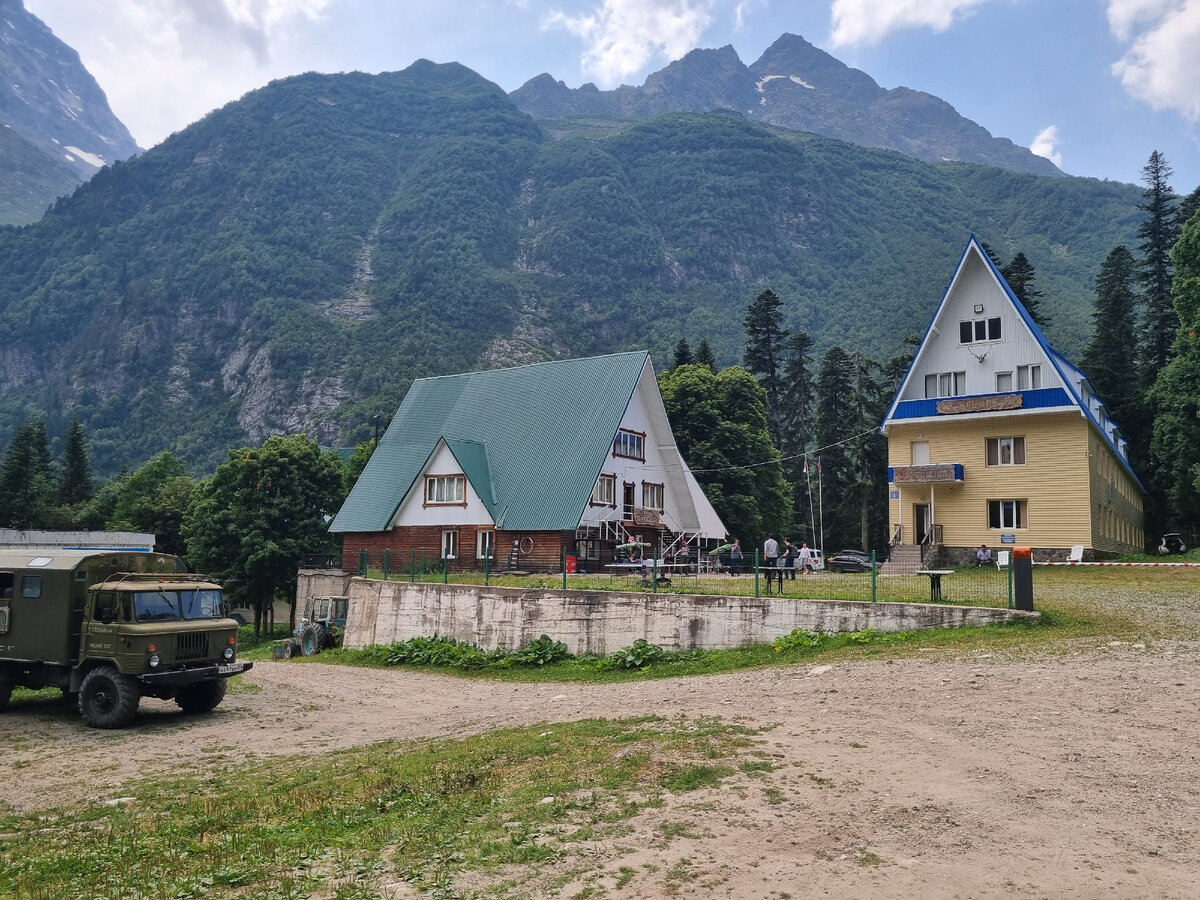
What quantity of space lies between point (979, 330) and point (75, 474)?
93665mm

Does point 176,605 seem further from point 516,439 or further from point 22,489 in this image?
point 22,489

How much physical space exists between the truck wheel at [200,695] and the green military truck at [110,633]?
21mm

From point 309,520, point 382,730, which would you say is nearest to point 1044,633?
point 382,730

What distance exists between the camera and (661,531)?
155 ft

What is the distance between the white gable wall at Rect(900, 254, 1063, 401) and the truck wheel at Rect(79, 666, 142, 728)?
113 ft

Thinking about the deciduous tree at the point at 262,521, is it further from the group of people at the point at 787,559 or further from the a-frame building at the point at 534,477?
the group of people at the point at 787,559

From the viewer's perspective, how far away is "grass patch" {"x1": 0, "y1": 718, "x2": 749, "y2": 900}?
28.1 ft

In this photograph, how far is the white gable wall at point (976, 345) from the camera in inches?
1567

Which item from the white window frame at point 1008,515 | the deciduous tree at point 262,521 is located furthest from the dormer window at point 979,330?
the deciduous tree at point 262,521

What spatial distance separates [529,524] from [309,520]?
19.6 metres

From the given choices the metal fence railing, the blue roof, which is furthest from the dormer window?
the metal fence railing

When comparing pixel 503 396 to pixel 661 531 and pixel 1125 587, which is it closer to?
pixel 661 531

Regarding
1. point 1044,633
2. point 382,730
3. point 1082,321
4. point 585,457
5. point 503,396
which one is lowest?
point 382,730

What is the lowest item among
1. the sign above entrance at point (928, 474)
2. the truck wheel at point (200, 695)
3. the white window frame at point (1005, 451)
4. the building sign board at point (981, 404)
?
the truck wheel at point (200, 695)
